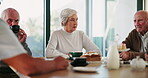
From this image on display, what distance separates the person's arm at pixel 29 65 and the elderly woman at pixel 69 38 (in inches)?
53.1

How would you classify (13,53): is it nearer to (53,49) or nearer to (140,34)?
(53,49)

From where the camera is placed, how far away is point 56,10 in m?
3.81

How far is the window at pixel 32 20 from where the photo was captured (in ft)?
11.8

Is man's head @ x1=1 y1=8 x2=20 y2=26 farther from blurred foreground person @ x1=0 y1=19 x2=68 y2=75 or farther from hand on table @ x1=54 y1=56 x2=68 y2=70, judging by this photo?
blurred foreground person @ x1=0 y1=19 x2=68 y2=75

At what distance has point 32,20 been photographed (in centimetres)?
370

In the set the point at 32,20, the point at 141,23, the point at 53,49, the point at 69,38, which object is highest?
the point at 32,20

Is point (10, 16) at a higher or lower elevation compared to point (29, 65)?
higher

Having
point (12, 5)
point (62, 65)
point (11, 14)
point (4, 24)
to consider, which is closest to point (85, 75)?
point (62, 65)

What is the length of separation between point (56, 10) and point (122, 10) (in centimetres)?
128

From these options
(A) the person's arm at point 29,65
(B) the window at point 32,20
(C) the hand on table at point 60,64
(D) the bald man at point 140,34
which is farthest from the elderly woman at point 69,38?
(A) the person's arm at point 29,65

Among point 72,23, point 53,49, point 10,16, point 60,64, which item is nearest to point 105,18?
point 72,23

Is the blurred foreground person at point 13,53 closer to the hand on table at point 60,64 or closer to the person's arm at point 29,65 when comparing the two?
the person's arm at point 29,65

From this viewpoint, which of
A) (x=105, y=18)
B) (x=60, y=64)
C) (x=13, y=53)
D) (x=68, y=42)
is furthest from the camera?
(x=105, y=18)

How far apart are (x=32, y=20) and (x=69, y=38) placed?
1.14m
